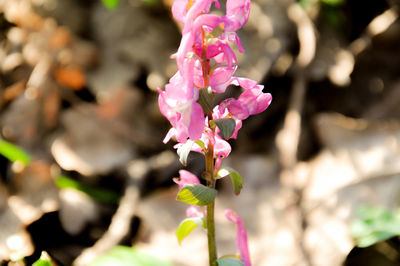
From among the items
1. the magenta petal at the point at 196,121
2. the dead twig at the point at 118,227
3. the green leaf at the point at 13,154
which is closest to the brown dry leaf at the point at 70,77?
the green leaf at the point at 13,154

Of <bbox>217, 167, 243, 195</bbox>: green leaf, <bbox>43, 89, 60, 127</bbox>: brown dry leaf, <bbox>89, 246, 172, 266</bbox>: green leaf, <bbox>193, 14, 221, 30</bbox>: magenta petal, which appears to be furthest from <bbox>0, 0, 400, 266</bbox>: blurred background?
<bbox>193, 14, 221, 30</bbox>: magenta petal

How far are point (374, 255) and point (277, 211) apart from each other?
17.1 inches

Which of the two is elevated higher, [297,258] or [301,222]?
[301,222]

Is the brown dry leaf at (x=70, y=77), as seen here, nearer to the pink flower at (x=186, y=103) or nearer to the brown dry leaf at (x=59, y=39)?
the brown dry leaf at (x=59, y=39)

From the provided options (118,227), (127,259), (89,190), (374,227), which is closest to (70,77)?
(89,190)

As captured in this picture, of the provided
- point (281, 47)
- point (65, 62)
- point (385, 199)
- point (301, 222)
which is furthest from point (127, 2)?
point (385, 199)

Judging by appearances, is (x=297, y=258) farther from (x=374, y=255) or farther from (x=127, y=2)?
(x=127, y=2)

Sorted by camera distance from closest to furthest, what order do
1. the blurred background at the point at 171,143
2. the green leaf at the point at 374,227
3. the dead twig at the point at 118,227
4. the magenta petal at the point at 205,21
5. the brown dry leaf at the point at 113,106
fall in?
the magenta petal at the point at 205,21
the green leaf at the point at 374,227
the dead twig at the point at 118,227
the blurred background at the point at 171,143
the brown dry leaf at the point at 113,106

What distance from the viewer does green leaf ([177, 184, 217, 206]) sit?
0.89 metres

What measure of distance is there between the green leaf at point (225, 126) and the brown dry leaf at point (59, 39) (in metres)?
1.76

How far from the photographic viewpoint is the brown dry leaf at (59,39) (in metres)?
2.30

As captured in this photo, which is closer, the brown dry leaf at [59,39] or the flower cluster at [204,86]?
the flower cluster at [204,86]

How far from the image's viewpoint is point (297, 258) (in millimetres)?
1504

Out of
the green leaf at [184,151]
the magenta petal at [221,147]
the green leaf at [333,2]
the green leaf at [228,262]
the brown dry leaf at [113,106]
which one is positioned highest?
the green leaf at [333,2]
